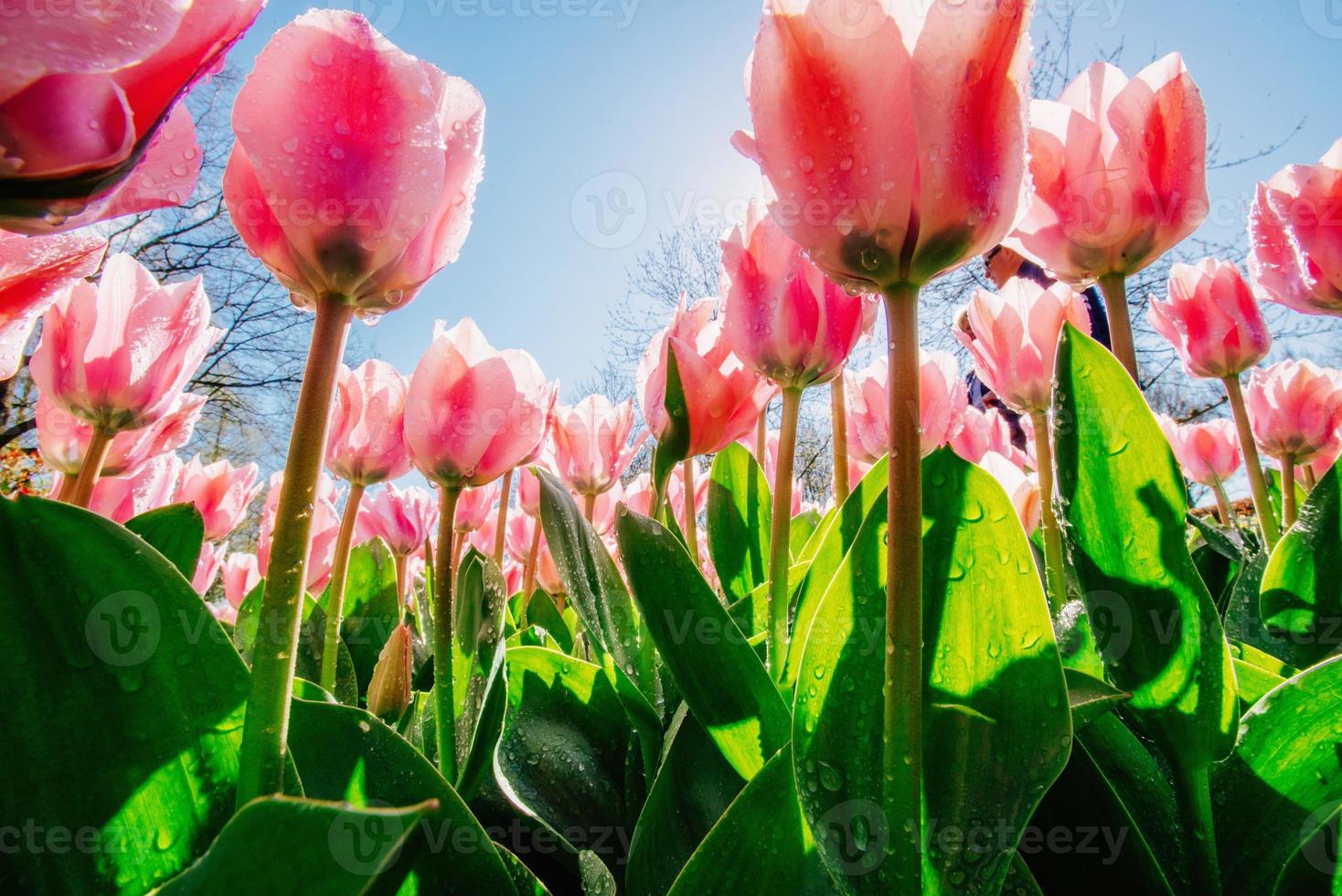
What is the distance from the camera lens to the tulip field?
13.3 inches

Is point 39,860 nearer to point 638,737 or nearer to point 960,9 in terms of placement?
point 638,737

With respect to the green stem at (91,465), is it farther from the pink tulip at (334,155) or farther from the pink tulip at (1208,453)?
the pink tulip at (1208,453)

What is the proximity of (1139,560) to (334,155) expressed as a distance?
529 millimetres

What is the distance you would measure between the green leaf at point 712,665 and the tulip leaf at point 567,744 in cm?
21

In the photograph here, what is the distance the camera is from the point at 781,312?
2.24ft

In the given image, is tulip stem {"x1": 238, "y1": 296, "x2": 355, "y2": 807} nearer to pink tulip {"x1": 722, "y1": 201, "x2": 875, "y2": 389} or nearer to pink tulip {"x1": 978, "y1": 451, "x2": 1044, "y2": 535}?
pink tulip {"x1": 722, "y1": 201, "x2": 875, "y2": 389}

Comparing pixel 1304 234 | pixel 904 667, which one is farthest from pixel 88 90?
pixel 1304 234

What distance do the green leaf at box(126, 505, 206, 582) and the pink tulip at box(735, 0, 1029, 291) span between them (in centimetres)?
69

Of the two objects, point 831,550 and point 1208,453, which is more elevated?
point 1208,453

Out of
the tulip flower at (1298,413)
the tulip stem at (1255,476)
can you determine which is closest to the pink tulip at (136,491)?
the tulip stem at (1255,476)

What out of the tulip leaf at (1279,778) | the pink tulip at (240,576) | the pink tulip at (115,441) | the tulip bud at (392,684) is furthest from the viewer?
the pink tulip at (240,576)

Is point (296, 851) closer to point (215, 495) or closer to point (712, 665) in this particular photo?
point (712, 665)

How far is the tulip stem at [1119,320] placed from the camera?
638 mm

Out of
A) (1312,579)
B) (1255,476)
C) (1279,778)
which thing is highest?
(1255,476)
